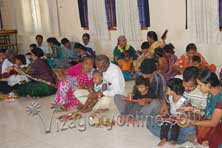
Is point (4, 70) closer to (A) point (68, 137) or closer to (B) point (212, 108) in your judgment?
(A) point (68, 137)

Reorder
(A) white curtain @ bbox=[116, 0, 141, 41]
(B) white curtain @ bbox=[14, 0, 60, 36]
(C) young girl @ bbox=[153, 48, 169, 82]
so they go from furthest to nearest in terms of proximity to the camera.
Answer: (B) white curtain @ bbox=[14, 0, 60, 36]
(A) white curtain @ bbox=[116, 0, 141, 41]
(C) young girl @ bbox=[153, 48, 169, 82]

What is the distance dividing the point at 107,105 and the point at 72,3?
15.3 feet

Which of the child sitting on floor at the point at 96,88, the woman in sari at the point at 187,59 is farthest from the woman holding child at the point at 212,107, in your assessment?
the woman in sari at the point at 187,59

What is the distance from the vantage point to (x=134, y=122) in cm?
397

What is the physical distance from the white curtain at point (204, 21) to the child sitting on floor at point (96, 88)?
221 centimetres

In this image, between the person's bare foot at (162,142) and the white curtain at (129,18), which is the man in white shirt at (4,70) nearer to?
the white curtain at (129,18)

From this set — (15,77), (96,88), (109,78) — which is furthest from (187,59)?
(15,77)

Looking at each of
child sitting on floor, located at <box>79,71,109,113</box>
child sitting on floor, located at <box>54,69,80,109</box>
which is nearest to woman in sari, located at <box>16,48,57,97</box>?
child sitting on floor, located at <box>54,69,80,109</box>

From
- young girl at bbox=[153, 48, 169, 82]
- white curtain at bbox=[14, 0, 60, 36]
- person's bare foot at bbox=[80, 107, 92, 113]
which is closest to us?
person's bare foot at bbox=[80, 107, 92, 113]

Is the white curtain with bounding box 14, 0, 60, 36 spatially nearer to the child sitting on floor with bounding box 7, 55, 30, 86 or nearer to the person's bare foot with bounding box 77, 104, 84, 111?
the child sitting on floor with bounding box 7, 55, 30, 86

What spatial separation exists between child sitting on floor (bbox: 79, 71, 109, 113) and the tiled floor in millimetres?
502

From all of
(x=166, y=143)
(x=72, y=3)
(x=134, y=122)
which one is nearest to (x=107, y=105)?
(x=134, y=122)

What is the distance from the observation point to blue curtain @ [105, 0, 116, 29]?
752cm

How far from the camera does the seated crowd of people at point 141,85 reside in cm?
304
